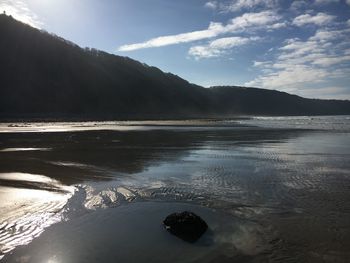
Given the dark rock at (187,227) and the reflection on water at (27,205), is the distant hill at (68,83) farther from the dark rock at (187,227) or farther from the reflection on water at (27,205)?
the dark rock at (187,227)

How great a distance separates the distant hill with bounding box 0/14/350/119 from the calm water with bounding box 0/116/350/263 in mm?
69937

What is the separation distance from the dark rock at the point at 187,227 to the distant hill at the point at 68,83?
77.3 meters

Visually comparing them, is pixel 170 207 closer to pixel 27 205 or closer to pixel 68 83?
pixel 27 205

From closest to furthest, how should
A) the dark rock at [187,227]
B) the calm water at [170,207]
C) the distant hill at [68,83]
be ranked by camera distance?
the calm water at [170,207]
the dark rock at [187,227]
the distant hill at [68,83]

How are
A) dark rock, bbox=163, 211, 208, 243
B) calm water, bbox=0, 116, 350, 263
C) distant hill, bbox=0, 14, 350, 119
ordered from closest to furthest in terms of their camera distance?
calm water, bbox=0, 116, 350, 263, dark rock, bbox=163, 211, 208, 243, distant hill, bbox=0, 14, 350, 119

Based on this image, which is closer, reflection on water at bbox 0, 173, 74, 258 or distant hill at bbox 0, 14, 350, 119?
reflection on water at bbox 0, 173, 74, 258

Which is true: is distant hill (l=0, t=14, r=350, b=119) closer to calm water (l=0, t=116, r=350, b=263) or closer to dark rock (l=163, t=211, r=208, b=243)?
calm water (l=0, t=116, r=350, b=263)

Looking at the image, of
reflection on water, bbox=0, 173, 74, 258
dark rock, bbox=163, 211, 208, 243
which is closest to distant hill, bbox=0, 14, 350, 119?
reflection on water, bbox=0, 173, 74, 258

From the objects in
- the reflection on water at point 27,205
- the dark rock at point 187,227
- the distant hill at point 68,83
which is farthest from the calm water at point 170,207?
the distant hill at point 68,83

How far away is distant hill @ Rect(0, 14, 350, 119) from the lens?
94250 mm

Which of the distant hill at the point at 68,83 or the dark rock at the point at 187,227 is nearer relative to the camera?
the dark rock at the point at 187,227

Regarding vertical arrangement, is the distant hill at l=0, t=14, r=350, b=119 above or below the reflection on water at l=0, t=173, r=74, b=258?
above

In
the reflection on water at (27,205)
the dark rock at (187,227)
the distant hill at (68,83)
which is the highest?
the distant hill at (68,83)

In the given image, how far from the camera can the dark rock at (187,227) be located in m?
7.73
